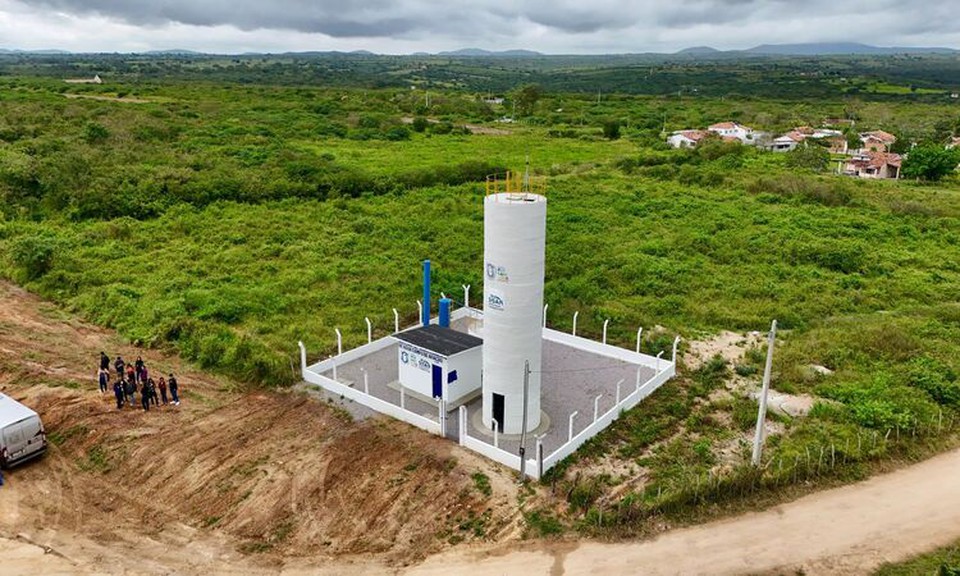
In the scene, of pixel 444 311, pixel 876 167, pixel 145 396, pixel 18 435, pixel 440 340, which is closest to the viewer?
pixel 18 435

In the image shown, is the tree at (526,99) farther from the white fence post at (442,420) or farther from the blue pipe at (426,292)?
the white fence post at (442,420)

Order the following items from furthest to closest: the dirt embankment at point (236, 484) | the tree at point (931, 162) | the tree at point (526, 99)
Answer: the tree at point (526, 99) → the tree at point (931, 162) → the dirt embankment at point (236, 484)

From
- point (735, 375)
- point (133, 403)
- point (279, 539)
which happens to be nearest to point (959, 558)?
point (735, 375)

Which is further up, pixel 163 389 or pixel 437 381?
pixel 437 381

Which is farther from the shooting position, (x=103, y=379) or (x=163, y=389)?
Result: (x=103, y=379)

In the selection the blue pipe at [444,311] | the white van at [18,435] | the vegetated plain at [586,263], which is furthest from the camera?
the blue pipe at [444,311]

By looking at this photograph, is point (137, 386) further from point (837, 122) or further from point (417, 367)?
point (837, 122)

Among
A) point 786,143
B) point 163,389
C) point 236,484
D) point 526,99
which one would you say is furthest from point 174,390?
point 526,99

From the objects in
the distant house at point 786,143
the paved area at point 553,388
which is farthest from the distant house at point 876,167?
the paved area at point 553,388
